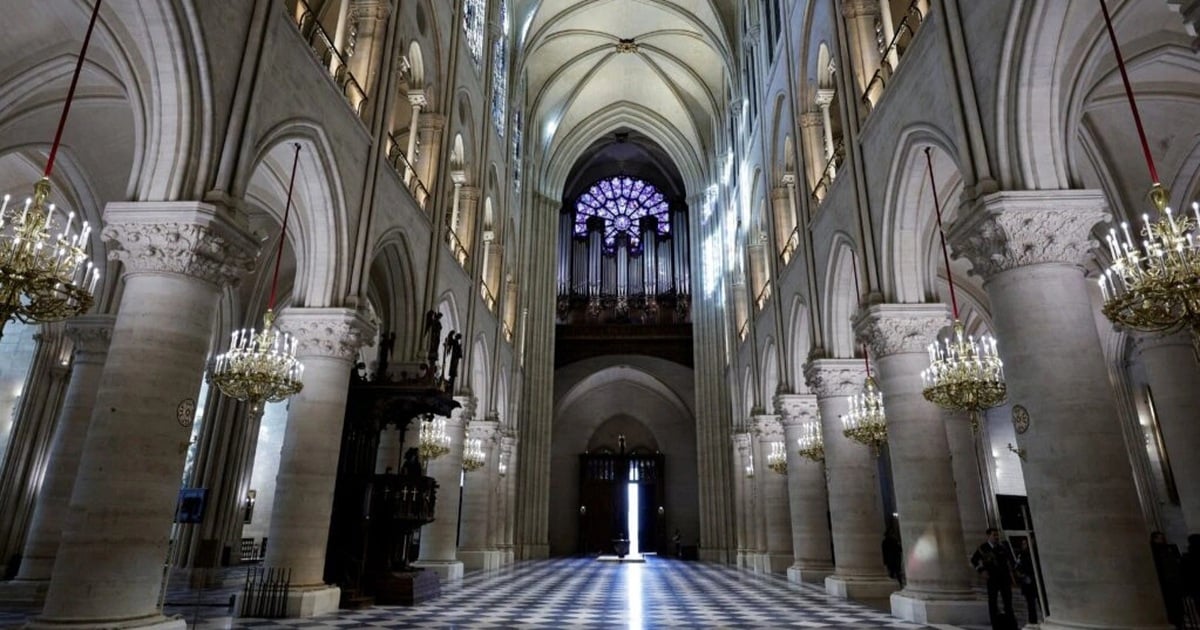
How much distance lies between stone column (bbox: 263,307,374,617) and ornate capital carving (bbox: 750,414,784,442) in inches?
477

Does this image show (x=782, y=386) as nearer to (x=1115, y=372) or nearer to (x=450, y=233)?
(x=450, y=233)

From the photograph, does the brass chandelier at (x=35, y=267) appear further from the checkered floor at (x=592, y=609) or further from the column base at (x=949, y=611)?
the column base at (x=949, y=611)

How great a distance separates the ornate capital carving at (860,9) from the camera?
1165 centimetres

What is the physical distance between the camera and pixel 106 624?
552 cm

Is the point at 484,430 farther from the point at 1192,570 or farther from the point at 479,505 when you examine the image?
the point at 1192,570

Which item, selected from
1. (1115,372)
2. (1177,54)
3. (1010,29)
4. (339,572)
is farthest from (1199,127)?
(339,572)

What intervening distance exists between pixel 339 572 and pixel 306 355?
3222 millimetres

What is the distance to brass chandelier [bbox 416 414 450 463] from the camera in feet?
45.1

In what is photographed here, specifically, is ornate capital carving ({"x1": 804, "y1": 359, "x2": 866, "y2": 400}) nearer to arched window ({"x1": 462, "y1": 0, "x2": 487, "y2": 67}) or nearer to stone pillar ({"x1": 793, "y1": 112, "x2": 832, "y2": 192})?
stone pillar ({"x1": 793, "y1": 112, "x2": 832, "y2": 192})

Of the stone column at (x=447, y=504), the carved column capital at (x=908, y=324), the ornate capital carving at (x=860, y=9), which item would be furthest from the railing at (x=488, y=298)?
the carved column capital at (x=908, y=324)

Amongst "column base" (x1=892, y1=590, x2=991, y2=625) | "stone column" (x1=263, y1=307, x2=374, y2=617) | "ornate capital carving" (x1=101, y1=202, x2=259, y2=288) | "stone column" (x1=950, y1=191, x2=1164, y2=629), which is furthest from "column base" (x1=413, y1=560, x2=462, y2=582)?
"stone column" (x1=950, y1=191, x2=1164, y2=629)

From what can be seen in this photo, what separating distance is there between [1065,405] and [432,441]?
1101 centimetres

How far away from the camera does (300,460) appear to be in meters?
9.12

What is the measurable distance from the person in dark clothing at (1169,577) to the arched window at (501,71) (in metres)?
17.6
